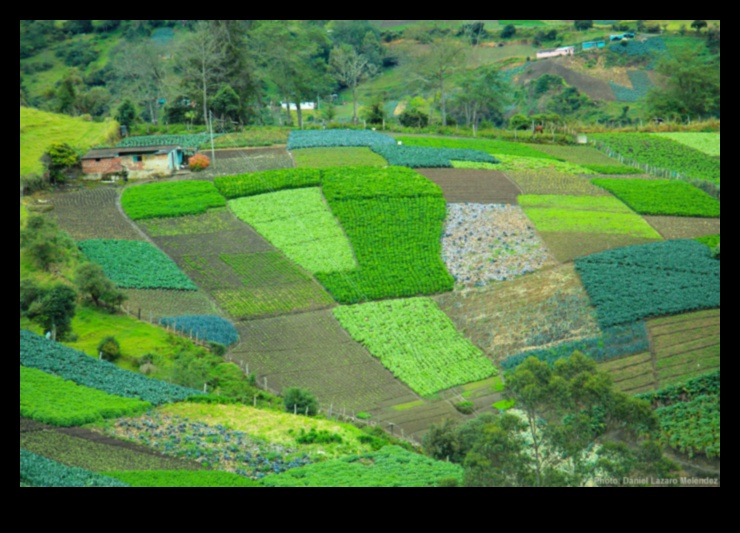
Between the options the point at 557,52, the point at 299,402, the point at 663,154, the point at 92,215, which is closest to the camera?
the point at 299,402

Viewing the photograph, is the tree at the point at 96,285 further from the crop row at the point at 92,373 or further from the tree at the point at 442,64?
the tree at the point at 442,64

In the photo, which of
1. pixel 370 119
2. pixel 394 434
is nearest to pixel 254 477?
pixel 394 434

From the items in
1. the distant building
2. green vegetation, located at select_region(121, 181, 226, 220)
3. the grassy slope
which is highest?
the distant building

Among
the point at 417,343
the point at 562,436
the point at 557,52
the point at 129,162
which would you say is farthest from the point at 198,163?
the point at 557,52

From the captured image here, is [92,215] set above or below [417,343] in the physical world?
above

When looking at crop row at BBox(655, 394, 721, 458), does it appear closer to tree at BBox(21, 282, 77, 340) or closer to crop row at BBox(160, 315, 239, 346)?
crop row at BBox(160, 315, 239, 346)

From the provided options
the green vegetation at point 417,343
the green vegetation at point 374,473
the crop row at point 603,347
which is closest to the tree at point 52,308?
the green vegetation at point 417,343

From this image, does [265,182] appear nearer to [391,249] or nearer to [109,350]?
[391,249]

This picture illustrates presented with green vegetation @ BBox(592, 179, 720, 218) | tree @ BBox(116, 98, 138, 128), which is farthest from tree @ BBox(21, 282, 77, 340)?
green vegetation @ BBox(592, 179, 720, 218)
